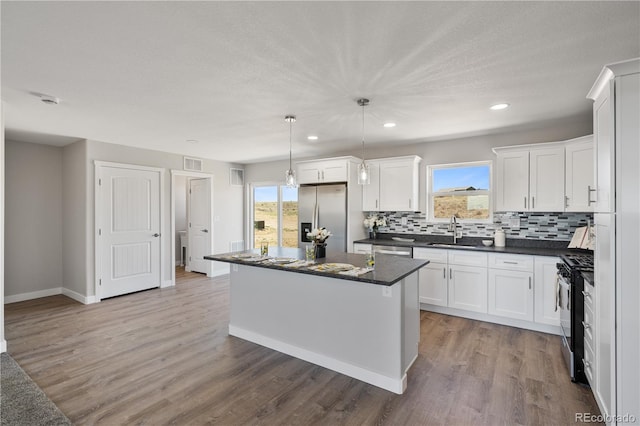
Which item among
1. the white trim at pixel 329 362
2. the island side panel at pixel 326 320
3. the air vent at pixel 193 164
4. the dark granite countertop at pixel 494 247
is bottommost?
the white trim at pixel 329 362

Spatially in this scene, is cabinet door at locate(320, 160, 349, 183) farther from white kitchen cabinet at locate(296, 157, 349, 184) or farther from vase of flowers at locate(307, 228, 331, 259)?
vase of flowers at locate(307, 228, 331, 259)

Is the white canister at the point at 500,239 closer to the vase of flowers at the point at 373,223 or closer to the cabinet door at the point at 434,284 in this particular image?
the cabinet door at the point at 434,284

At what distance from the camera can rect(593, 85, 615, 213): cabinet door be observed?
70.9 inches

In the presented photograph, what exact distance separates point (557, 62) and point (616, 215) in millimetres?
1156

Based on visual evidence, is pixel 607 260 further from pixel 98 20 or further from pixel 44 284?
pixel 44 284

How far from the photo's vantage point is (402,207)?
4781 mm

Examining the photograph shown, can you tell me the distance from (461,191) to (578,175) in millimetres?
1358

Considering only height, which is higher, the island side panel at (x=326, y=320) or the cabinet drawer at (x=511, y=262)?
the cabinet drawer at (x=511, y=262)

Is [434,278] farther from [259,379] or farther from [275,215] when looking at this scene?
[275,215]

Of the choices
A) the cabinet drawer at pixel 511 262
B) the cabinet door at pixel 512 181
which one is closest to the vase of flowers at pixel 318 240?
the cabinet drawer at pixel 511 262

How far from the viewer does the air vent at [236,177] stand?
683 centimetres

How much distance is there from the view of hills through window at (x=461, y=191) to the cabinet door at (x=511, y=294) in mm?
A: 1005

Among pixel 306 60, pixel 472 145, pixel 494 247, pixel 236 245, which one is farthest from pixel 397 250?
pixel 236 245

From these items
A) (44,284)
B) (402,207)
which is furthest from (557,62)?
(44,284)
